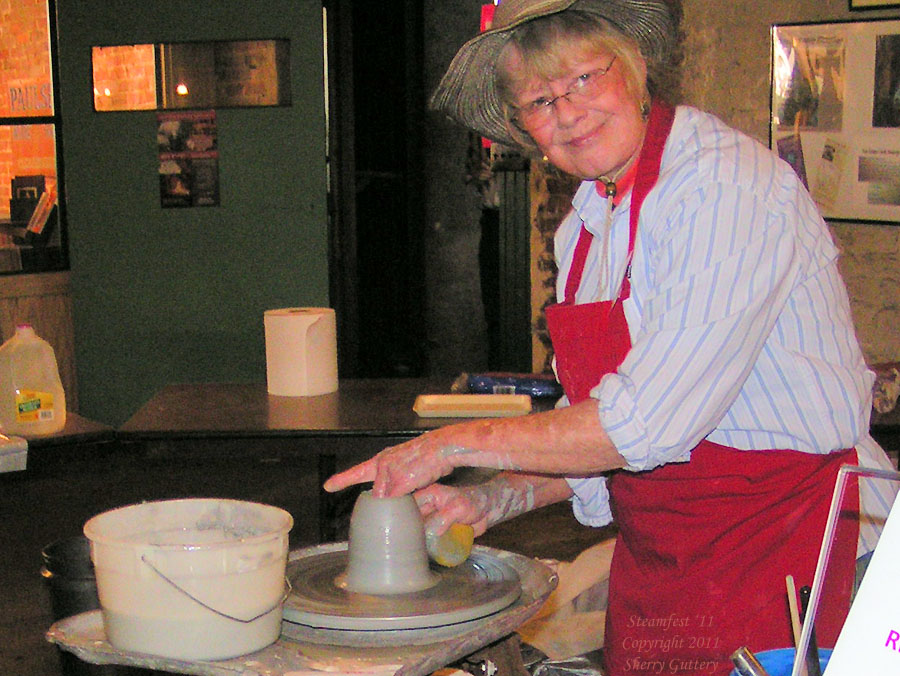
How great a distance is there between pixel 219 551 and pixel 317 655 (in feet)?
0.66

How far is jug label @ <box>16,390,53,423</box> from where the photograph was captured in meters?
3.65

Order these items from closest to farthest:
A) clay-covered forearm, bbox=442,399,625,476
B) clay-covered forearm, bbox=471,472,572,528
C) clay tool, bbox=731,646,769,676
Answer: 1. clay tool, bbox=731,646,769,676
2. clay-covered forearm, bbox=442,399,625,476
3. clay-covered forearm, bbox=471,472,572,528

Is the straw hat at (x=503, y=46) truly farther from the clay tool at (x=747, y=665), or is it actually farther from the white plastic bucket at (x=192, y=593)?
the clay tool at (x=747, y=665)

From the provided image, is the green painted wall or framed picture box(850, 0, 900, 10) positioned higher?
framed picture box(850, 0, 900, 10)

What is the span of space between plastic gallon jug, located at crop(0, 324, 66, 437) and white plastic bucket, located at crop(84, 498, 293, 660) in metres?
2.31

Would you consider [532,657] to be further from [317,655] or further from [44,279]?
[44,279]

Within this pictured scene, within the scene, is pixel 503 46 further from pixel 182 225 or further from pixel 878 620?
pixel 182 225

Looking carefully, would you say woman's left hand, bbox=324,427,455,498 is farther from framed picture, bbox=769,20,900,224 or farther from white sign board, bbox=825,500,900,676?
framed picture, bbox=769,20,900,224

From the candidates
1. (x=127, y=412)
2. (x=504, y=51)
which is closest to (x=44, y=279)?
(x=127, y=412)

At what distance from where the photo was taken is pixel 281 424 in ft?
10.7

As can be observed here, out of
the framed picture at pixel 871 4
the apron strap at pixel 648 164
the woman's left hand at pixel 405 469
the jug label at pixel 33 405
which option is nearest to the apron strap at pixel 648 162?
the apron strap at pixel 648 164

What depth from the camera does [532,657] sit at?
2.60 metres

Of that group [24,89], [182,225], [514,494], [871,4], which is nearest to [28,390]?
[514,494]

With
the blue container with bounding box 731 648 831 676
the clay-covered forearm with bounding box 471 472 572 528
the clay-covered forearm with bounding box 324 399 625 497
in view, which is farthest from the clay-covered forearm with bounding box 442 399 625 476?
the blue container with bounding box 731 648 831 676
